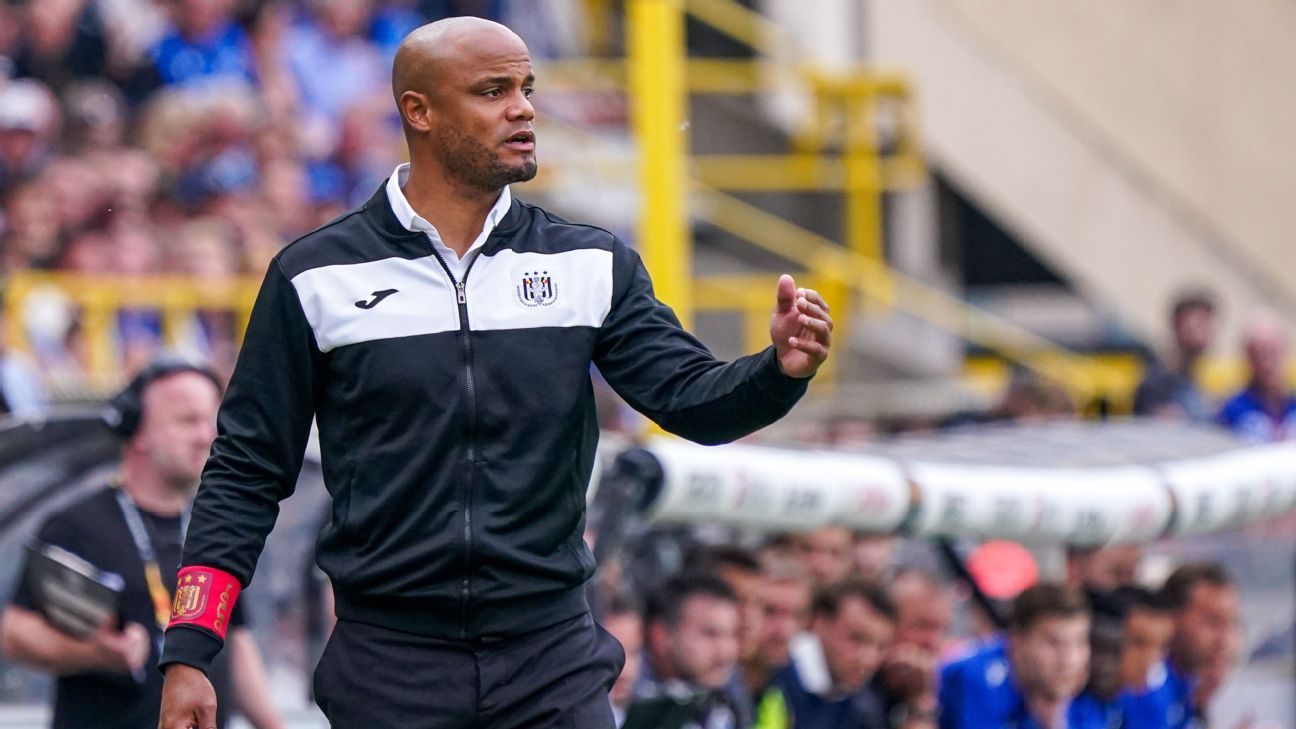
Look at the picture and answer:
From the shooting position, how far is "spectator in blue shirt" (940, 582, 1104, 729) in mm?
7348

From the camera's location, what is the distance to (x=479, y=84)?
4250 millimetres

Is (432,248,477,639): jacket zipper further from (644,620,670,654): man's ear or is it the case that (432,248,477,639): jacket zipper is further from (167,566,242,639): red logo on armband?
(644,620,670,654): man's ear

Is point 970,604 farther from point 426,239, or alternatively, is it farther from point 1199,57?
point 1199,57

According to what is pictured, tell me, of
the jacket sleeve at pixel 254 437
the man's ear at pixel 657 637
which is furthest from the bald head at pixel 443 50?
the man's ear at pixel 657 637

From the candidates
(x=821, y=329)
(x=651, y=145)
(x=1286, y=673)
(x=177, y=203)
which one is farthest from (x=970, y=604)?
(x=821, y=329)

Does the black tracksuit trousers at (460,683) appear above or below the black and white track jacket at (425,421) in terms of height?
below

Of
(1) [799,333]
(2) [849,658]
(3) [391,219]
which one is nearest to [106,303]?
(2) [849,658]

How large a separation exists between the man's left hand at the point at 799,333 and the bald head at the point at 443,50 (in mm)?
737

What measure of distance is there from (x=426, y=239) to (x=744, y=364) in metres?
0.66

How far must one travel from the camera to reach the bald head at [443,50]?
4266 mm

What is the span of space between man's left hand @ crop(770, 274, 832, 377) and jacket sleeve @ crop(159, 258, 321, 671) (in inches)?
35.0

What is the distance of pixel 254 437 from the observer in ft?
13.9

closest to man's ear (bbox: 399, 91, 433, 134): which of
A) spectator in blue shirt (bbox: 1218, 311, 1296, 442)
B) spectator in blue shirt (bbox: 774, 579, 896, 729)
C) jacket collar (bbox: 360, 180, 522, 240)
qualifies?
jacket collar (bbox: 360, 180, 522, 240)

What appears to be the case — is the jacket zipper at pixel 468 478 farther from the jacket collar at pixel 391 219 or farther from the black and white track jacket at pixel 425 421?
the jacket collar at pixel 391 219
